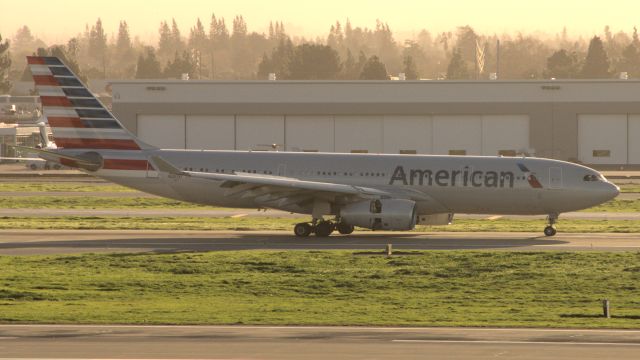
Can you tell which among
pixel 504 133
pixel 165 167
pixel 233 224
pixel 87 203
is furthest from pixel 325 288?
pixel 504 133

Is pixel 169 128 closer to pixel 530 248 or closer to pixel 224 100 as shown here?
pixel 224 100

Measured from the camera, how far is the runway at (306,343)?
2569 centimetres

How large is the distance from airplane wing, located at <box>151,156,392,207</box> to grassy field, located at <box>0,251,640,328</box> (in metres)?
6.36

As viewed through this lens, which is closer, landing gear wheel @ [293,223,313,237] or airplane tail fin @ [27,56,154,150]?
landing gear wheel @ [293,223,313,237]

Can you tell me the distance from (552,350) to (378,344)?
151 inches

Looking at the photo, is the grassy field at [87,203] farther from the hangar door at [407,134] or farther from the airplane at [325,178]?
the hangar door at [407,134]

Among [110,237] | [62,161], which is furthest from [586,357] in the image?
[62,161]

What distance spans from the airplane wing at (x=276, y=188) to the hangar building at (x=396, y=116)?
178 feet

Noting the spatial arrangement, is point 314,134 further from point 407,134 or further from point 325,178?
point 325,178

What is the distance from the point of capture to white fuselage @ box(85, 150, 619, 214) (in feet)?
171

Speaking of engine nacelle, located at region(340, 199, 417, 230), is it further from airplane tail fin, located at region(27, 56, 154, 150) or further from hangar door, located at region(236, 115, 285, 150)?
hangar door, located at region(236, 115, 285, 150)

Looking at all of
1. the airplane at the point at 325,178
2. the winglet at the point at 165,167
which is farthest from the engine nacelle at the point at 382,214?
the winglet at the point at 165,167

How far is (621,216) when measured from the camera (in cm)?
6284

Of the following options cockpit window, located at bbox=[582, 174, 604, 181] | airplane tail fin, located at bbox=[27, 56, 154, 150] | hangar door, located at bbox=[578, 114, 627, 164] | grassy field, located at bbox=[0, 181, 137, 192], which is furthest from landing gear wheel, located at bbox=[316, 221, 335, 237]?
hangar door, located at bbox=[578, 114, 627, 164]
